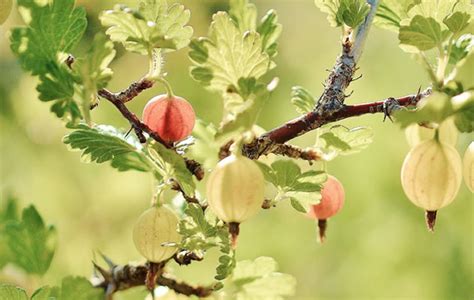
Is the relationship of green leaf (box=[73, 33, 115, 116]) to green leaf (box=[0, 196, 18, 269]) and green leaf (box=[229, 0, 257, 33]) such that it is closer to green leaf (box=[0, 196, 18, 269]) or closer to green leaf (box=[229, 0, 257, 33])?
green leaf (box=[229, 0, 257, 33])

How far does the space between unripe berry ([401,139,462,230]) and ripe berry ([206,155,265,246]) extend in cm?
10

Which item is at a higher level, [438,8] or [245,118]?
[438,8]

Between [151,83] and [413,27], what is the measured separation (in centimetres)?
19

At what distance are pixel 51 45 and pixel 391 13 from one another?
0.26m

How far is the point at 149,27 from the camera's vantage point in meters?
0.53

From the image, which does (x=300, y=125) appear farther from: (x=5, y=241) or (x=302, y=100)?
(x=5, y=241)

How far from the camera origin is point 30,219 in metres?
0.73

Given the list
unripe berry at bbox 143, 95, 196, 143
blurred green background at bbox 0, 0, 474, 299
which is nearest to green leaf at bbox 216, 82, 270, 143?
unripe berry at bbox 143, 95, 196, 143

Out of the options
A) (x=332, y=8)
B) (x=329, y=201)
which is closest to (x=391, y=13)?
(x=332, y=8)

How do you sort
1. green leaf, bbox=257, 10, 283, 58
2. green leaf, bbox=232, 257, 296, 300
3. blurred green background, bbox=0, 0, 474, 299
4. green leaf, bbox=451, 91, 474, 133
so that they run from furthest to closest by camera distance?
blurred green background, bbox=0, 0, 474, 299 → green leaf, bbox=232, 257, 296, 300 → green leaf, bbox=257, 10, 283, 58 → green leaf, bbox=451, 91, 474, 133

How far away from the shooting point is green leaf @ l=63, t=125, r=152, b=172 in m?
0.57

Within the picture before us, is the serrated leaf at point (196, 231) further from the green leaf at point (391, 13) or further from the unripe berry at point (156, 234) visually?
the green leaf at point (391, 13)

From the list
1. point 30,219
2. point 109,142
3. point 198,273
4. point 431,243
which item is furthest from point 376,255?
point 109,142

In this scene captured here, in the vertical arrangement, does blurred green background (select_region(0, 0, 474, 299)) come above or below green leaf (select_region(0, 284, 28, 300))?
above
